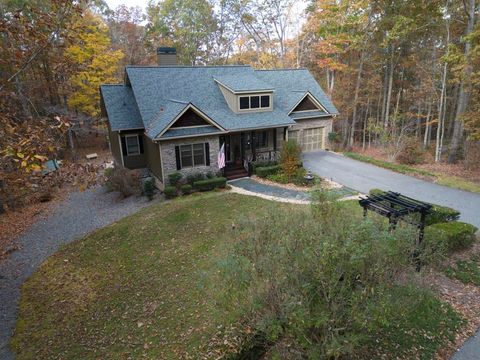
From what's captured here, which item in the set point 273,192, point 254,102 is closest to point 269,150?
point 254,102

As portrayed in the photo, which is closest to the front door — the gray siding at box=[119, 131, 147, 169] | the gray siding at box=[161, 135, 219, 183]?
the gray siding at box=[161, 135, 219, 183]

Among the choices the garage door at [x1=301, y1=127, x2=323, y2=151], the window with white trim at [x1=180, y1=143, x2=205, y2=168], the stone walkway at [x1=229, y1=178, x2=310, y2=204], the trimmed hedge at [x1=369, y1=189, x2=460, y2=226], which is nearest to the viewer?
the trimmed hedge at [x1=369, y1=189, x2=460, y2=226]

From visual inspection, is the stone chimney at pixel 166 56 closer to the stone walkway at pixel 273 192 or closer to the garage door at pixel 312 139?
the stone walkway at pixel 273 192

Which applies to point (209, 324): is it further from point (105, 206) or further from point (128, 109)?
point (128, 109)

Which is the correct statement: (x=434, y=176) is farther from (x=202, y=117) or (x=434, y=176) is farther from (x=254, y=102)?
(x=202, y=117)

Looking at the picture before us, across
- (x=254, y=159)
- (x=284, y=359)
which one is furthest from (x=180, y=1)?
(x=284, y=359)

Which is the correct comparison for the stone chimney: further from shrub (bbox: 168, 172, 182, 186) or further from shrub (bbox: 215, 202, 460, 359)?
shrub (bbox: 215, 202, 460, 359)

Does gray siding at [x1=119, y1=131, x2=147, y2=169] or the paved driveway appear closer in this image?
the paved driveway

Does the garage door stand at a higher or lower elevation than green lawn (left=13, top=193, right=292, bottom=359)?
higher
